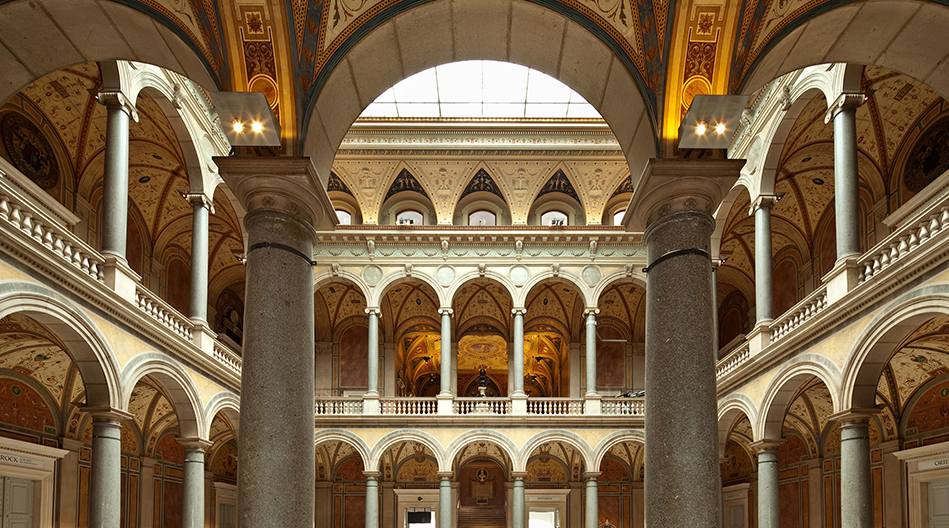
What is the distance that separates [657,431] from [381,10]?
12.7 feet

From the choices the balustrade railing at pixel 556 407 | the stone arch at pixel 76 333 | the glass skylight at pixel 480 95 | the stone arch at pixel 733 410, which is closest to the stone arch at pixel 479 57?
the stone arch at pixel 76 333

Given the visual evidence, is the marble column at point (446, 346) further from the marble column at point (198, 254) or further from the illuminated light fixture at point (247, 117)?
the illuminated light fixture at point (247, 117)

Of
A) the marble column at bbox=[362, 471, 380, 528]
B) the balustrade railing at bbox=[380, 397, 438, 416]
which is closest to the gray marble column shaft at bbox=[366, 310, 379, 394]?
the balustrade railing at bbox=[380, 397, 438, 416]

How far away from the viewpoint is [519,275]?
23234 mm

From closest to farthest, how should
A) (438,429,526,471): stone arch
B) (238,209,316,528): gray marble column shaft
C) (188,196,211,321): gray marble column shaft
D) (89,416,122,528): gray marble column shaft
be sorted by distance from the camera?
(238,209,316,528): gray marble column shaft → (89,416,122,528): gray marble column shaft → (188,196,211,321): gray marble column shaft → (438,429,526,471): stone arch

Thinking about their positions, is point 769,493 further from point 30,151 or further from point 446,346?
point 30,151

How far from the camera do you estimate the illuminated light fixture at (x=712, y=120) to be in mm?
5750

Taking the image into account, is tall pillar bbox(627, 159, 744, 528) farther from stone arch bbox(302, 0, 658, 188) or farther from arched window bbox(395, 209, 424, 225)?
arched window bbox(395, 209, 424, 225)

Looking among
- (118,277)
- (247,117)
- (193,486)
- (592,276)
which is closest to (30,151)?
(118,277)

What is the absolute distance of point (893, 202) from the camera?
16.5 m

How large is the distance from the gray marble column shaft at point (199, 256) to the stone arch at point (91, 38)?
8.63 meters

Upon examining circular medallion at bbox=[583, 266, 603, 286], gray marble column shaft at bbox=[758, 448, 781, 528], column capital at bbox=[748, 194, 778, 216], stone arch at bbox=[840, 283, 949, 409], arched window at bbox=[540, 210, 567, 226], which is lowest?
gray marble column shaft at bbox=[758, 448, 781, 528]

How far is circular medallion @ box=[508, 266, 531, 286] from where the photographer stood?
23.2 m

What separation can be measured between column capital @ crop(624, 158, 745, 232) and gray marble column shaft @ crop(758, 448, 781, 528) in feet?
35.8
